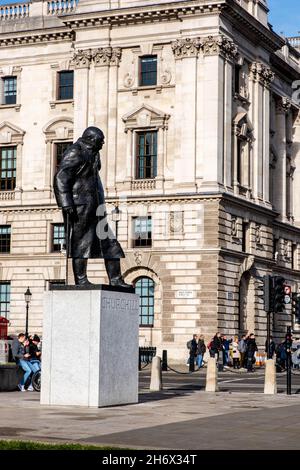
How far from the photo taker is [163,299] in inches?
2256

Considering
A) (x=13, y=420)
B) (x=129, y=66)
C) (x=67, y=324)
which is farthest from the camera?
(x=129, y=66)

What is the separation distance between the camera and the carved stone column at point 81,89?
61188mm

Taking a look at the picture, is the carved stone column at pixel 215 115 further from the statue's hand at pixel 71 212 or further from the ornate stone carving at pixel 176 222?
the statue's hand at pixel 71 212

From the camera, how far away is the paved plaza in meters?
15.8

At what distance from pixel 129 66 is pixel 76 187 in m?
38.7

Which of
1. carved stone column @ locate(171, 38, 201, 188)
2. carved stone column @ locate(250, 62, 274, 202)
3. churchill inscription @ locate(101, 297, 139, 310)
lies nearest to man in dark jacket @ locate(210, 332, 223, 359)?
carved stone column @ locate(171, 38, 201, 188)

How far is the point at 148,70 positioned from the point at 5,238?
45.9 feet

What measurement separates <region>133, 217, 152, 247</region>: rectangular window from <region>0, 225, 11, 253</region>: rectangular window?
9258 mm

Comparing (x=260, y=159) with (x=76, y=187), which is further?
(x=260, y=159)

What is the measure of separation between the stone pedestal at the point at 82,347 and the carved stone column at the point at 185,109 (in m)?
34.9

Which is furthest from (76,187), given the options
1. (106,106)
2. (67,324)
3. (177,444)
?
(106,106)

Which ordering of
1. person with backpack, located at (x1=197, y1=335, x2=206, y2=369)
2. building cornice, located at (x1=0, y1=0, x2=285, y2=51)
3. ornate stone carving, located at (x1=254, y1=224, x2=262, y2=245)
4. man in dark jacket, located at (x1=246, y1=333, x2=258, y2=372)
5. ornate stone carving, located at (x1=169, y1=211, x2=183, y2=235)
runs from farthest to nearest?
ornate stone carving, located at (x1=254, y1=224, x2=262, y2=245) < building cornice, located at (x1=0, y1=0, x2=285, y2=51) < ornate stone carving, located at (x1=169, y1=211, x2=183, y2=235) < person with backpack, located at (x1=197, y1=335, x2=206, y2=369) < man in dark jacket, located at (x1=246, y1=333, x2=258, y2=372)

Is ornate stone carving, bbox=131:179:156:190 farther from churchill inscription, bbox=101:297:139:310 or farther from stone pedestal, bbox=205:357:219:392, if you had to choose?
churchill inscription, bbox=101:297:139:310

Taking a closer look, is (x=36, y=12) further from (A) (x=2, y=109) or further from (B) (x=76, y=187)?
(B) (x=76, y=187)
